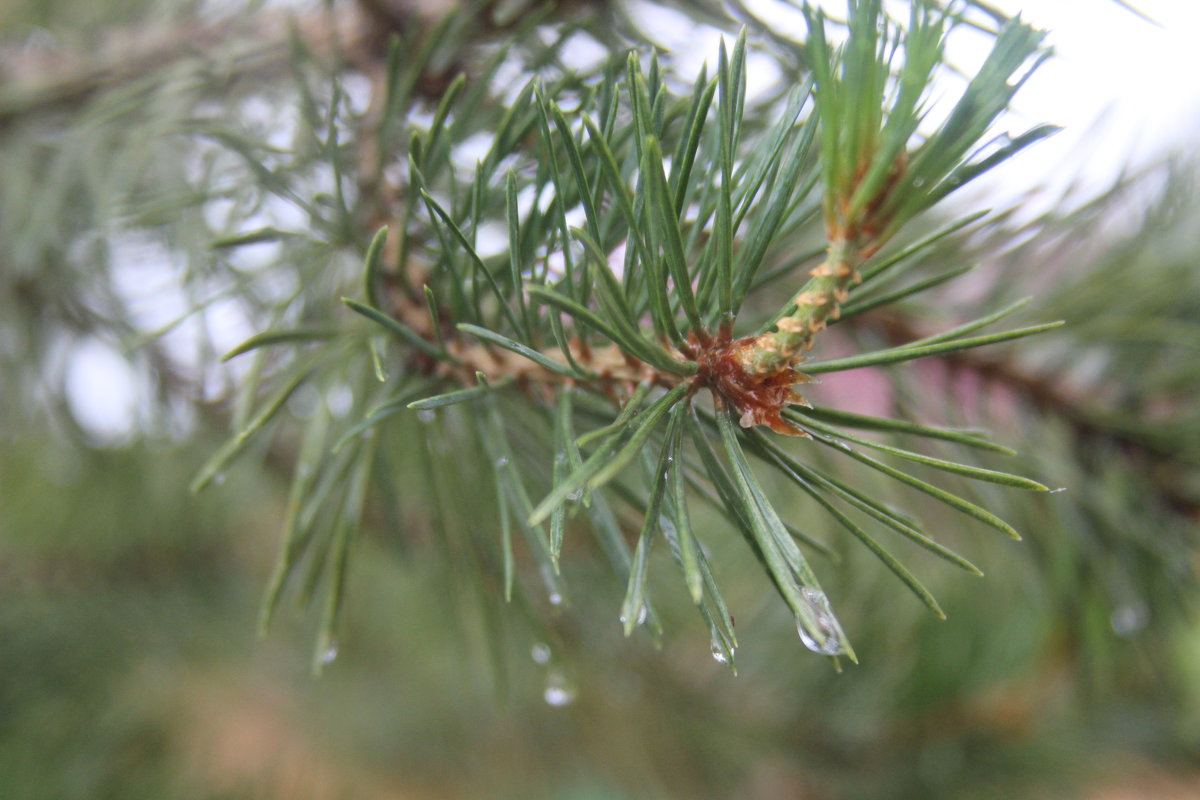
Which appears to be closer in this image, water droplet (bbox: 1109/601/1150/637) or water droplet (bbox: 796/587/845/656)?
water droplet (bbox: 796/587/845/656)

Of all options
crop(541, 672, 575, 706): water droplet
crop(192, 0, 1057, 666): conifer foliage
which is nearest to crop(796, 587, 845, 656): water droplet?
crop(192, 0, 1057, 666): conifer foliage

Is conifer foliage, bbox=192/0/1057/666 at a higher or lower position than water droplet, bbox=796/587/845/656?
higher

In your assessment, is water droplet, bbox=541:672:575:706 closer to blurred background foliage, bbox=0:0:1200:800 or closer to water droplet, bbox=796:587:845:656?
blurred background foliage, bbox=0:0:1200:800

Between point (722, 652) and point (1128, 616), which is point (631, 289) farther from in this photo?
point (1128, 616)

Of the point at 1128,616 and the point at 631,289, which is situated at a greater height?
the point at 631,289

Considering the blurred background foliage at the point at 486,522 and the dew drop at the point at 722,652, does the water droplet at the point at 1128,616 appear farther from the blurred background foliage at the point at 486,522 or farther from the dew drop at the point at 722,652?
the dew drop at the point at 722,652

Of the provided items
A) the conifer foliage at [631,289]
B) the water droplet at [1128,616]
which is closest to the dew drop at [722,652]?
the conifer foliage at [631,289]

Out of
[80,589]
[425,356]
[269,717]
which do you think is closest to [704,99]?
[425,356]

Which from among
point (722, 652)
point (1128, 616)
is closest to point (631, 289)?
point (722, 652)
